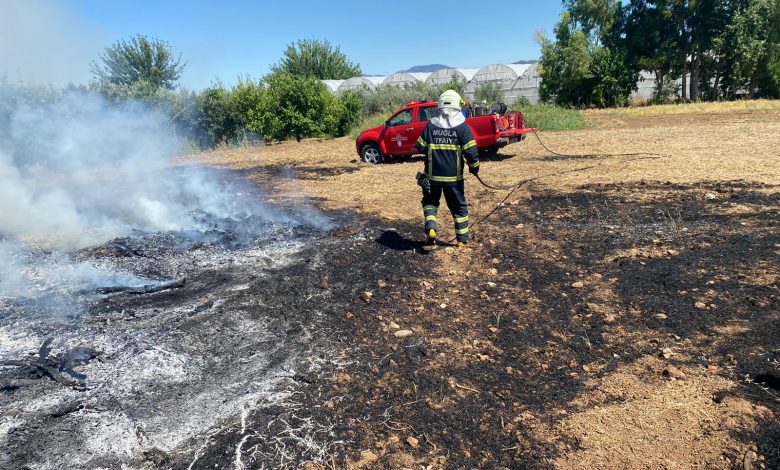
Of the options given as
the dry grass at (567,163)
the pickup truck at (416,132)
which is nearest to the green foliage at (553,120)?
the dry grass at (567,163)

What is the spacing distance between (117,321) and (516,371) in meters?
3.68

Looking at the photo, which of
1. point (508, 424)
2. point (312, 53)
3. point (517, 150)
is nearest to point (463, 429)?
point (508, 424)

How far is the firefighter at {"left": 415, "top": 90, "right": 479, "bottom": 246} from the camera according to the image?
20.3 ft

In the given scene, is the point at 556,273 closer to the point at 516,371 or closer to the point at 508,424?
the point at 516,371

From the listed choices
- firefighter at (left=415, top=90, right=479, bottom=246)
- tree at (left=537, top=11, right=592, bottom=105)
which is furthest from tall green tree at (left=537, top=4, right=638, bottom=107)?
firefighter at (left=415, top=90, right=479, bottom=246)

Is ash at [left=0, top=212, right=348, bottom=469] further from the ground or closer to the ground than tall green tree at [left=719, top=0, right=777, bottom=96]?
closer to the ground

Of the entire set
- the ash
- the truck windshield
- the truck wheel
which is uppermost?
the truck windshield

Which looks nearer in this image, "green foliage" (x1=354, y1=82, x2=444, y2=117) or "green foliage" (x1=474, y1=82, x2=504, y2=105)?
"green foliage" (x1=354, y1=82, x2=444, y2=117)

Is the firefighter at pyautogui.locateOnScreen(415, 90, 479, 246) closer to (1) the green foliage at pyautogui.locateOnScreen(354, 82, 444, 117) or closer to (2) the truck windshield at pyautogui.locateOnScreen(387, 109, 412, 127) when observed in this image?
(2) the truck windshield at pyautogui.locateOnScreen(387, 109, 412, 127)

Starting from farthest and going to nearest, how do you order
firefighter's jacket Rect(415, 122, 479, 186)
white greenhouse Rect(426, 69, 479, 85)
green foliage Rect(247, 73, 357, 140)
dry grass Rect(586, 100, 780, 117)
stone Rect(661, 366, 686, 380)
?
white greenhouse Rect(426, 69, 479, 85) < green foliage Rect(247, 73, 357, 140) < dry grass Rect(586, 100, 780, 117) < firefighter's jacket Rect(415, 122, 479, 186) < stone Rect(661, 366, 686, 380)

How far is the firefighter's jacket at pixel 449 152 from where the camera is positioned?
618 centimetres

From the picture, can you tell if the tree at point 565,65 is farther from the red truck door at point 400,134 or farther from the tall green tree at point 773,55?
the red truck door at point 400,134

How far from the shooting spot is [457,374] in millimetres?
3674

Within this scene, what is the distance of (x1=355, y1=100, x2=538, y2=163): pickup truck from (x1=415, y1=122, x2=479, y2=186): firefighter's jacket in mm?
6440
